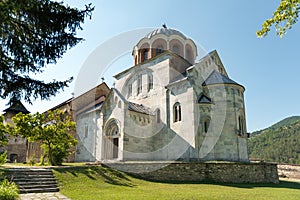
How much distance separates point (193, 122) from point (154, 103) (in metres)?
5.12

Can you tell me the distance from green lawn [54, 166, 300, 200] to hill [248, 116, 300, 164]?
2314 inches

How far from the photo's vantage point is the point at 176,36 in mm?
23875

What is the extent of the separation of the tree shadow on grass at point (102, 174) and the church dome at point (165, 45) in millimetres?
13458

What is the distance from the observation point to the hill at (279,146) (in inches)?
2623

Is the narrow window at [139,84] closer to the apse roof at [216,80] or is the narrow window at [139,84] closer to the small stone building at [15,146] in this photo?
the apse roof at [216,80]

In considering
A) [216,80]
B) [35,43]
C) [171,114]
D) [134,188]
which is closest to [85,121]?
[171,114]

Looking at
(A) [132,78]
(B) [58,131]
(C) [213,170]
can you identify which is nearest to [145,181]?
(C) [213,170]


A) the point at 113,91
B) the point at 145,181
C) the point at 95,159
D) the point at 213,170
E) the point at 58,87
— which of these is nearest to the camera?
the point at 58,87

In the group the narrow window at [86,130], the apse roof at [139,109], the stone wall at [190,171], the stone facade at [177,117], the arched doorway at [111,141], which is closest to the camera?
the stone wall at [190,171]

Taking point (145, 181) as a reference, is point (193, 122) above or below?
above

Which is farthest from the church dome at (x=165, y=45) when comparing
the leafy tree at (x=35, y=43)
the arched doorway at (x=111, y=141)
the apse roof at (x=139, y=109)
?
the leafy tree at (x=35, y=43)

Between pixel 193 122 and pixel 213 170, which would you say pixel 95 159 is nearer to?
pixel 193 122

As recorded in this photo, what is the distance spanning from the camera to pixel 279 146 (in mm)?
71188

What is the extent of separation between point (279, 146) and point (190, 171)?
6904cm
